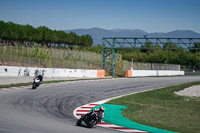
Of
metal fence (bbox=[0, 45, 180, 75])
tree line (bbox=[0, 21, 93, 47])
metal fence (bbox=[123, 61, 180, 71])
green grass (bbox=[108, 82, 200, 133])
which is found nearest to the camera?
green grass (bbox=[108, 82, 200, 133])

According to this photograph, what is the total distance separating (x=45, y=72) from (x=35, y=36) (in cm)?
5995

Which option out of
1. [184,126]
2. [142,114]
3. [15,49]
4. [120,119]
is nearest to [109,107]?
[142,114]

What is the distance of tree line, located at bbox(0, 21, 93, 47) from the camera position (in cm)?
8212

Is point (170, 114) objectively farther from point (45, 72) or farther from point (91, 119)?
point (45, 72)

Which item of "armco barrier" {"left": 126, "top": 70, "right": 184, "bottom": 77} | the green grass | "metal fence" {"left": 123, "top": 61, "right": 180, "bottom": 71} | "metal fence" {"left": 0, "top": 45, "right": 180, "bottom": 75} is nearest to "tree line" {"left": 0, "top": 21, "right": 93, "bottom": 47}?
"metal fence" {"left": 0, "top": 45, "right": 180, "bottom": 75}

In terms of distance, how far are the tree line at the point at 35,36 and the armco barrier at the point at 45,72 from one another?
4284 centimetres

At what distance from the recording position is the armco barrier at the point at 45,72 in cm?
3154

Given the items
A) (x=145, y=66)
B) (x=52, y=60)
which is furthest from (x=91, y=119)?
Result: (x=145, y=66)

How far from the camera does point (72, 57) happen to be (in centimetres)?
6044

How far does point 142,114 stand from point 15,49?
99.7 feet

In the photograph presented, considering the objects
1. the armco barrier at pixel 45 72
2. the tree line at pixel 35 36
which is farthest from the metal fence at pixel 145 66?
the tree line at pixel 35 36

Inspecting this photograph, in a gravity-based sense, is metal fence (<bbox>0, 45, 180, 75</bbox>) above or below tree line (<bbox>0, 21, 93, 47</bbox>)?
below

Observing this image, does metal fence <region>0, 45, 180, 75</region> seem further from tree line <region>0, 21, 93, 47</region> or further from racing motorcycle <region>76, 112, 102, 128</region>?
tree line <region>0, 21, 93, 47</region>

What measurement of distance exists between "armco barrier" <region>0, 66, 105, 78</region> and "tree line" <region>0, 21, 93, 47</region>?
42.8 metres
